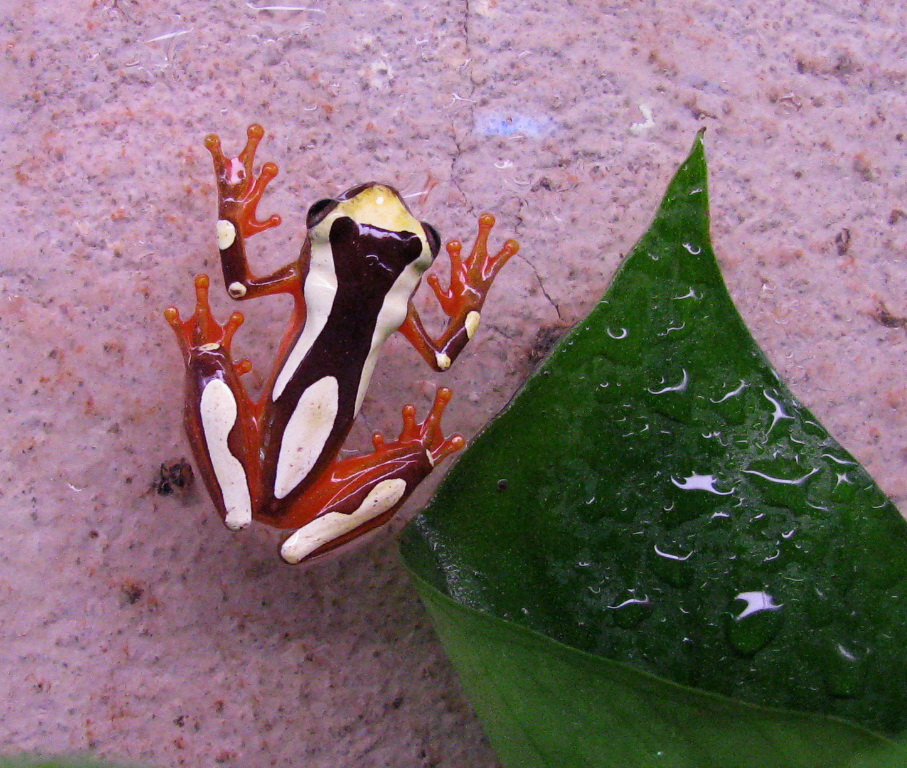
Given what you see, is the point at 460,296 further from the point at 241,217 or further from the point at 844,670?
the point at 844,670

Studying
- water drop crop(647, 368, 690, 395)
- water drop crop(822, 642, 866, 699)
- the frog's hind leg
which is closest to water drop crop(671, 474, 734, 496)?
water drop crop(647, 368, 690, 395)

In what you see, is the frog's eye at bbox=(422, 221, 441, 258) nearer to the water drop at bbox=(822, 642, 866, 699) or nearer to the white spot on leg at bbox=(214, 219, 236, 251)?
the white spot on leg at bbox=(214, 219, 236, 251)

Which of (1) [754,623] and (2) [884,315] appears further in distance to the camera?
(2) [884,315]

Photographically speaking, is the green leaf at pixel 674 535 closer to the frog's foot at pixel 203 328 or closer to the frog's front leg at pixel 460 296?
the frog's front leg at pixel 460 296

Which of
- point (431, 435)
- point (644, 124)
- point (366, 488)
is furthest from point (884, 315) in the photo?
point (366, 488)

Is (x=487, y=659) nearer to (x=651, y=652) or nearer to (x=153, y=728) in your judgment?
(x=651, y=652)

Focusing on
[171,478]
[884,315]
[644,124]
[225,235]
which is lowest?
[171,478]

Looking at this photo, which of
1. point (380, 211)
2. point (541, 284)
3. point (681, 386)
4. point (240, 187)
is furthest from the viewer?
point (541, 284)

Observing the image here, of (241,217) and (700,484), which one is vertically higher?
(241,217)
